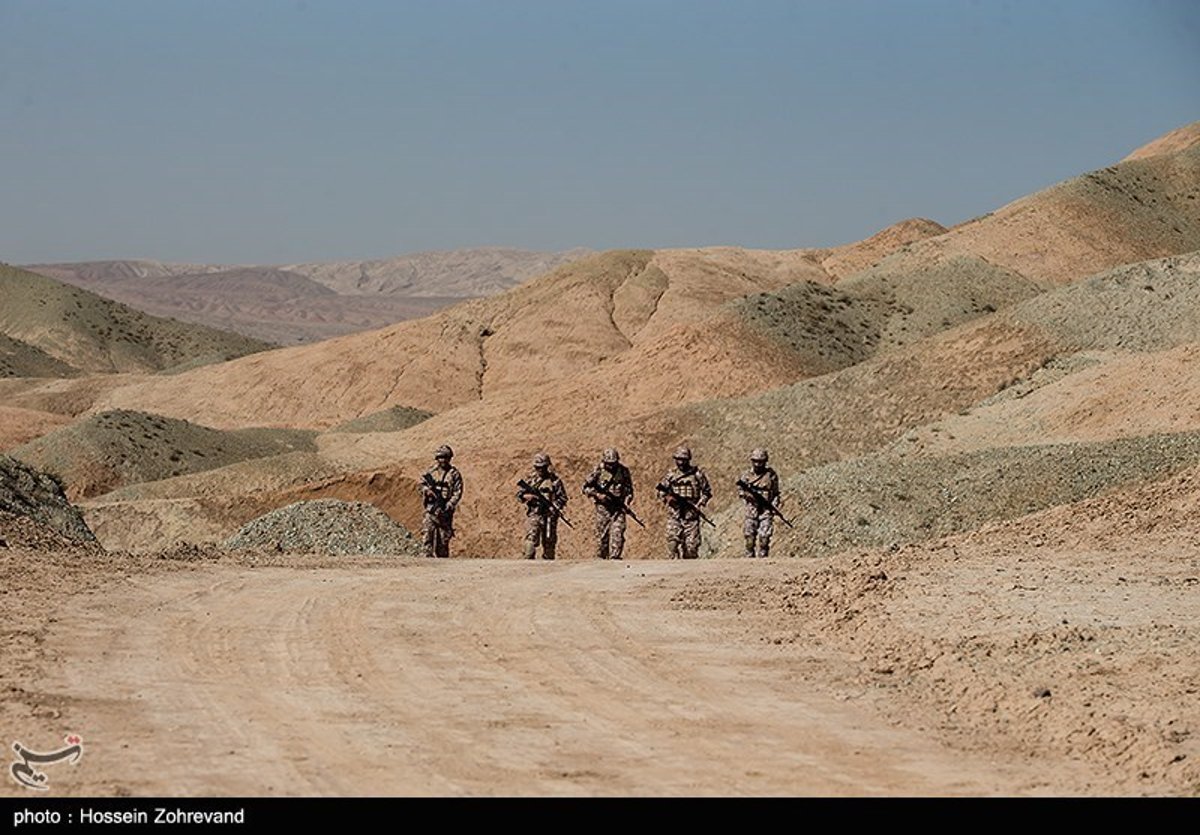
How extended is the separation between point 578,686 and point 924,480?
1625 centimetres

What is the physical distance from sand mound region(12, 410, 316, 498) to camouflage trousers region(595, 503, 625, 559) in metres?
24.5

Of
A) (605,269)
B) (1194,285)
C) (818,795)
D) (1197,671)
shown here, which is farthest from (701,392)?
(818,795)

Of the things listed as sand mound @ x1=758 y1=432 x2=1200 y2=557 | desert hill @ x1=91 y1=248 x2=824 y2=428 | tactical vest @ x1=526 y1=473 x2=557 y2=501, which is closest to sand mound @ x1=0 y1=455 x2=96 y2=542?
tactical vest @ x1=526 y1=473 x2=557 y2=501

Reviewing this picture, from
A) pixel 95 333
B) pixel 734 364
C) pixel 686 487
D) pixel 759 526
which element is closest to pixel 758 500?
pixel 759 526

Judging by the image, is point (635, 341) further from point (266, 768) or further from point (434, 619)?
point (266, 768)

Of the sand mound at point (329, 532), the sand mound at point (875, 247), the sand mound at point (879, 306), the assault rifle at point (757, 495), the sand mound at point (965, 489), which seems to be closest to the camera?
the assault rifle at point (757, 495)

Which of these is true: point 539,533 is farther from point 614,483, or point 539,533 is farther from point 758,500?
point 758,500

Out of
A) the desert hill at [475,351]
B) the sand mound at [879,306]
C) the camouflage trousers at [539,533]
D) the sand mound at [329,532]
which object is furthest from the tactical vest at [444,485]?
the desert hill at [475,351]

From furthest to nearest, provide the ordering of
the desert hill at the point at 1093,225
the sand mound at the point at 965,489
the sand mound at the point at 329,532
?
the desert hill at the point at 1093,225
the sand mound at the point at 965,489
the sand mound at the point at 329,532

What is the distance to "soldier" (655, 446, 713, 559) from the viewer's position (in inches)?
856

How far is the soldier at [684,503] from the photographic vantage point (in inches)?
856

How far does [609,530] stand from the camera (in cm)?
2228

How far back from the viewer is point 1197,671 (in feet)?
37.3

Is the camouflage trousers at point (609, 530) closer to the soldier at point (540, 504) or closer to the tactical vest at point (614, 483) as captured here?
the tactical vest at point (614, 483)
